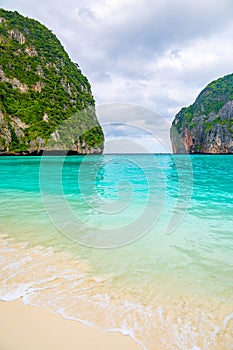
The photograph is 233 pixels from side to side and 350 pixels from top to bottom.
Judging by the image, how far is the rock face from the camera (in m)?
108

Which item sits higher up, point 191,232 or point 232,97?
point 232,97

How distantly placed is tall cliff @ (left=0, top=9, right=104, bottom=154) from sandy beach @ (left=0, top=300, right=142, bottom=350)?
61708 mm

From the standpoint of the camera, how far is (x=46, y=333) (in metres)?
2.44

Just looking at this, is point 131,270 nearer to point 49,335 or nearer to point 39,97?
point 49,335

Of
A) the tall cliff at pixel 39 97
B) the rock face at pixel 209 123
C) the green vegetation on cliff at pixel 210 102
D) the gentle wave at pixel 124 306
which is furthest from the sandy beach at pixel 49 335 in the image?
the green vegetation on cliff at pixel 210 102

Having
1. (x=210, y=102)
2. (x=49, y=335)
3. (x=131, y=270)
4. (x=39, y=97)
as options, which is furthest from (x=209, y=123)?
(x=49, y=335)

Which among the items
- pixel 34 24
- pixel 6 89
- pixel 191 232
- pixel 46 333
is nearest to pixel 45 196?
pixel 191 232

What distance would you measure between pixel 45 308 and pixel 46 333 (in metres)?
0.44

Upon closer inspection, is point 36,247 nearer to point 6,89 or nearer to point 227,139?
point 6,89

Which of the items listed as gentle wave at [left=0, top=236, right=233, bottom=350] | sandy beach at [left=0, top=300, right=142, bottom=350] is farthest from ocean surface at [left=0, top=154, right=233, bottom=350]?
sandy beach at [left=0, top=300, right=142, bottom=350]

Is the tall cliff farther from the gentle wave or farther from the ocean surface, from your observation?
the gentle wave

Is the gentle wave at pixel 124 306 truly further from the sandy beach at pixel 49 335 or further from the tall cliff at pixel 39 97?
the tall cliff at pixel 39 97

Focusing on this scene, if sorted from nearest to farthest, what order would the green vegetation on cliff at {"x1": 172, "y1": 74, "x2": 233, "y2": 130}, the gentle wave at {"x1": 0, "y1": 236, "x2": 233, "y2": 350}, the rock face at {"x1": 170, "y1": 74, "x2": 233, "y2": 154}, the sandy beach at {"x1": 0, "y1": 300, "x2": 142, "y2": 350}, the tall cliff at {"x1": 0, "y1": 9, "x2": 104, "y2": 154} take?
1. the sandy beach at {"x1": 0, "y1": 300, "x2": 142, "y2": 350}
2. the gentle wave at {"x1": 0, "y1": 236, "x2": 233, "y2": 350}
3. the tall cliff at {"x1": 0, "y1": 9, "x2": 104, "y2": 154}
4. the rock face at {"x1": 170, "y1": 74, "x2": 233, "y2": 154}
5. the green vegetation on cliff at {"x1": 172, "y1": 74, "x2": 233, "y2": 130}

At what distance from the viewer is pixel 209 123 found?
121 meters
